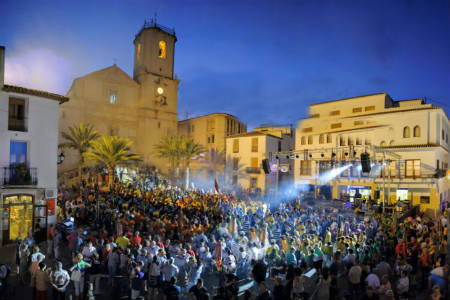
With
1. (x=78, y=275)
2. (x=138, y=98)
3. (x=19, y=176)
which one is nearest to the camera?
(x=78, y=275)

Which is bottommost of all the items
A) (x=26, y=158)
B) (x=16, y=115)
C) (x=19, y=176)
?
(x=19, y=176)

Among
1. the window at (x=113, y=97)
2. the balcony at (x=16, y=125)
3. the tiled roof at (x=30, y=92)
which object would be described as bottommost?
the balcony at (x=16, y=125)

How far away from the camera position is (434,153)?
27.4 m

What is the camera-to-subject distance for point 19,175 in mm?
16453

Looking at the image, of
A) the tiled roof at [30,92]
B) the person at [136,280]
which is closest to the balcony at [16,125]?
the tiled roof at [30,92]

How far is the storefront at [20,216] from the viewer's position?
15906 millimetres

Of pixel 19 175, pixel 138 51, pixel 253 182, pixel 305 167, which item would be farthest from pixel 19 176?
pixel 138 51

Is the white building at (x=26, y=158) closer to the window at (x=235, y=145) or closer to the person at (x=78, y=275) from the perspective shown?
the person at (x=78, y=275)

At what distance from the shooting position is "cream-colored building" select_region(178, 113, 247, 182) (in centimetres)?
4743

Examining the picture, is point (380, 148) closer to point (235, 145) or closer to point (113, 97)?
point (235, 145)

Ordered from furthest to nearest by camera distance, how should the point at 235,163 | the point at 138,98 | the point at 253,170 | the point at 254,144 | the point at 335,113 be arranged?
the point at 138,98 → the point at 235,163 → the point at 254,144 → the point at 253,170 → the point at 335,113

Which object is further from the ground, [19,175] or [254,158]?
[254,158]

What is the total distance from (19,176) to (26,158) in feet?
3.55

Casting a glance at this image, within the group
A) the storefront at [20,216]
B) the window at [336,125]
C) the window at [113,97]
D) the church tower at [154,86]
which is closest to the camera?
the storefront at [20,216]
